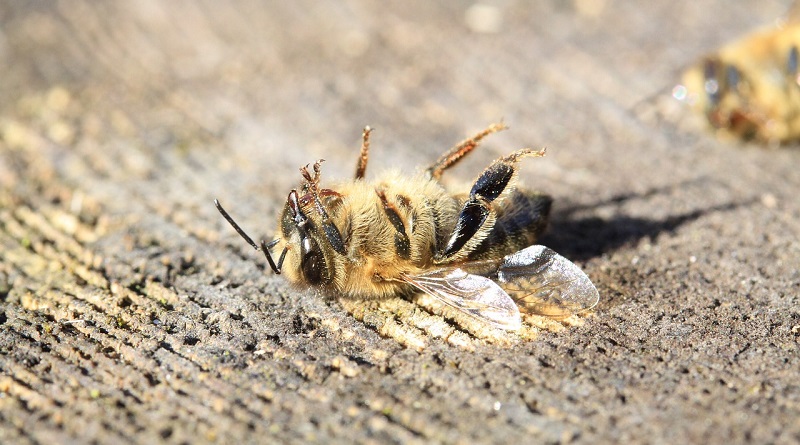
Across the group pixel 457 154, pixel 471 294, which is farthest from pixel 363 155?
pixel 471 294

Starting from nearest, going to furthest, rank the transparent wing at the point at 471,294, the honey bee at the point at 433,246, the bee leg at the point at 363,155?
the transparent wing at the point at 471,294 < the honey bee at the point at 433,246 < the bee leg at the point at 363,155

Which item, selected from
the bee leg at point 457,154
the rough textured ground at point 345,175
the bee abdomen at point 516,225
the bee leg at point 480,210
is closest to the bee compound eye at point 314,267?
the rough textured ground at point 345,175

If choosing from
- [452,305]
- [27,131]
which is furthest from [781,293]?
[27,131]

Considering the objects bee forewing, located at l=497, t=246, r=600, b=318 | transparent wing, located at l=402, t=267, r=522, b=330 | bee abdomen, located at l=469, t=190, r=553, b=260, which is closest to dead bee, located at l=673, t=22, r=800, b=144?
bee abdomen, located at l=469, t=190, r=553, b=260

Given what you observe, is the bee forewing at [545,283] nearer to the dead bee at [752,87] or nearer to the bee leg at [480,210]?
the bee leg at [480,210]

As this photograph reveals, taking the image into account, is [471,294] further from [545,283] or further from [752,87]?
[752,87]

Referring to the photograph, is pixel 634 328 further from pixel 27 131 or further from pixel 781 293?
pixel 27 131
